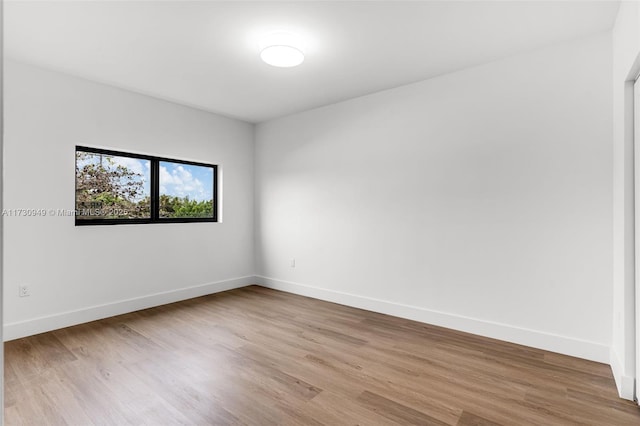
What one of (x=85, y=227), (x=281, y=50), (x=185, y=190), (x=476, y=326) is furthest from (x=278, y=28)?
(x=476, y=326)

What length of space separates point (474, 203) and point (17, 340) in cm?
447

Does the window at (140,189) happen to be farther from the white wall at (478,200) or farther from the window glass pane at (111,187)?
the white wall at (478,200)

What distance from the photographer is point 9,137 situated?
9.93 feet

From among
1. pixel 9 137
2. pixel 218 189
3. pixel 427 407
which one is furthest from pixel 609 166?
pixel 9 137

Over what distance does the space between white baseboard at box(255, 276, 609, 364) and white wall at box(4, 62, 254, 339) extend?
5.78ft

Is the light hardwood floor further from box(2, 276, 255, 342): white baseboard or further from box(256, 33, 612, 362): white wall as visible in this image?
box(256, 33, 612, 362): white wall

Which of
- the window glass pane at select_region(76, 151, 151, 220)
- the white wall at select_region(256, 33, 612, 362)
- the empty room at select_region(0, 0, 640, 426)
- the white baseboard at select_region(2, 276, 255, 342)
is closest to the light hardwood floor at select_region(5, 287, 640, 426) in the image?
the empty room at select_region(0, 0, 640, 426)

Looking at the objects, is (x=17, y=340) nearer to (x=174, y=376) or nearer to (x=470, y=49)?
(x=174, y=376)

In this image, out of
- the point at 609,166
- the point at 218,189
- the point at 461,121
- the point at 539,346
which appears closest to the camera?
the point at 609,166

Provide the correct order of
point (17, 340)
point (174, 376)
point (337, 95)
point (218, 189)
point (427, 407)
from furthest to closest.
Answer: point (218, 189) < point (337, 95) < point (17, 340) < point (174, 376) < point (427, 407)

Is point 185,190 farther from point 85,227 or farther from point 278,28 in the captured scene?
point 278,28

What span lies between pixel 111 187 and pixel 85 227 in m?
0.55

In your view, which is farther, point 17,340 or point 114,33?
point 17,340

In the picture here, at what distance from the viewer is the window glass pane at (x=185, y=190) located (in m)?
4.30
